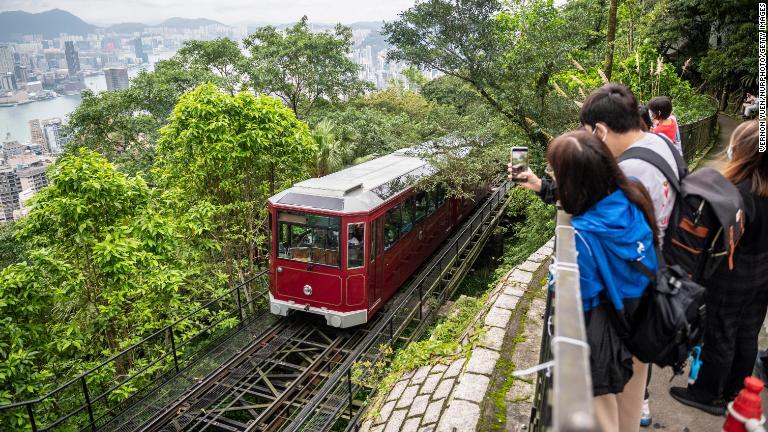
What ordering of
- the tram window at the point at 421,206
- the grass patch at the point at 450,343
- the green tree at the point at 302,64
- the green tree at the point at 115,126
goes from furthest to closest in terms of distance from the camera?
the green tree at the point at 302,64 < the green tree at the point at 115,126 < the tram window at the point at 421,206 < the grass patch at the point at 450,343

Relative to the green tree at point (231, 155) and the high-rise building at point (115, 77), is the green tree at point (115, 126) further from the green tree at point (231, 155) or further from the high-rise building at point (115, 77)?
the high-rise building at point (115, 77)

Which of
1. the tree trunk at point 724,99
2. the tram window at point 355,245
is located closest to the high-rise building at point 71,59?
the tree trunk at point 724,99

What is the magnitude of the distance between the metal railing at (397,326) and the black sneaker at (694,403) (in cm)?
433

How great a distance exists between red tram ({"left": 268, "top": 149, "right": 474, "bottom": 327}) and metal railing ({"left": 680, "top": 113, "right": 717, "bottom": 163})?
5996 millimetres

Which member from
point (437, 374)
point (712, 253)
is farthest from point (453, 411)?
point (712, 253)

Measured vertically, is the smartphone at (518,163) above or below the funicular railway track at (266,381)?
above

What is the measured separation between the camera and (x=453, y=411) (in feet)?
13.4

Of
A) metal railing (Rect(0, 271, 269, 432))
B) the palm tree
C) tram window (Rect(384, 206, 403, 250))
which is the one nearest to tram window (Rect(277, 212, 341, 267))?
tram window (Rect(384, 206, 403, 250))

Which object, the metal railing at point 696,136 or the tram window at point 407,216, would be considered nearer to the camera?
the metal railing at point 696,136

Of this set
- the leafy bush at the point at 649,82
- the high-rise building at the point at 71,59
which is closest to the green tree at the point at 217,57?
the leafy bush at the point at 649,82

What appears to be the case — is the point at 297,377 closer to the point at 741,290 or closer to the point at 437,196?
the point at 437,196

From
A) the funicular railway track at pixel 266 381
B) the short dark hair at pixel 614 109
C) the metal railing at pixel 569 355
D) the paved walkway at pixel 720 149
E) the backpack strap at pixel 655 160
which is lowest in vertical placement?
the funicular railway track at pixel 266 381

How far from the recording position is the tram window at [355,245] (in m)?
8.72

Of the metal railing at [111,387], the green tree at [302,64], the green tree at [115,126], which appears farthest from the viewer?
the green tree at [302,64]
